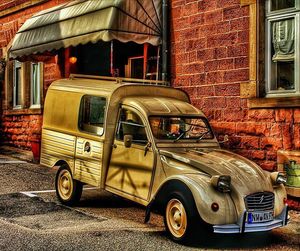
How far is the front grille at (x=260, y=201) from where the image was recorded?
6.40 metres

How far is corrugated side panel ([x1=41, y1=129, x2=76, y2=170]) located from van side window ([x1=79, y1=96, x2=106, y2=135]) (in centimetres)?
33

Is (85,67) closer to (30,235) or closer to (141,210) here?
(141,210)

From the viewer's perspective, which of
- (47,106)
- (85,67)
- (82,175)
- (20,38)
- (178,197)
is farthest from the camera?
(85,67)

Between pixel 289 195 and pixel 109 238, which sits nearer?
pixel 109 238

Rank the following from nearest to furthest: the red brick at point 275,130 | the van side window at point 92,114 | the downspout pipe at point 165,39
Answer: the van side window at point 92,114, the red brick at point 275,130, the downspout pipe at point 165,39

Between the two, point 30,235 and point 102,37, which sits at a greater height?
point 102,37

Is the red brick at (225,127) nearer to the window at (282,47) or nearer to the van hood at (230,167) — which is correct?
the window at (282,47)

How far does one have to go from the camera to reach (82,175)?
8.38m

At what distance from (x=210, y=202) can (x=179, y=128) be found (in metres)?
1.96

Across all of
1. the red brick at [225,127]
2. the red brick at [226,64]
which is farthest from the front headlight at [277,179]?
the red brick at [226,64]

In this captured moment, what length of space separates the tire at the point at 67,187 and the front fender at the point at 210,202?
109 inches

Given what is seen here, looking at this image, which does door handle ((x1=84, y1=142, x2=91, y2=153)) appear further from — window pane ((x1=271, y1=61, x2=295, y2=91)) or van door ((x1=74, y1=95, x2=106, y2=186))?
window pane ((x1=271, y1=61, x2=295, y2=91))

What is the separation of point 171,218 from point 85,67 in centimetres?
942

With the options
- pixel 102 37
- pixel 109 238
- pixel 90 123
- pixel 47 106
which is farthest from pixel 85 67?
pixel 109 238
